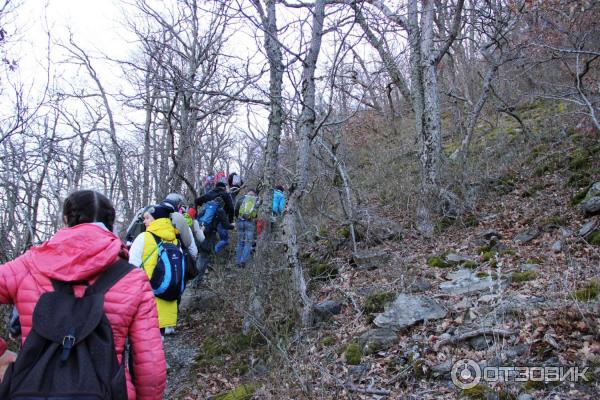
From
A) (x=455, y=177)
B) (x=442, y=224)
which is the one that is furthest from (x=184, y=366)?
(x=455, y=177)

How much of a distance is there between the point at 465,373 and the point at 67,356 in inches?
114

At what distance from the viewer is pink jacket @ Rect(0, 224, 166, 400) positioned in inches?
73.7

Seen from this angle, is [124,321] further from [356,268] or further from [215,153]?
[215,153]

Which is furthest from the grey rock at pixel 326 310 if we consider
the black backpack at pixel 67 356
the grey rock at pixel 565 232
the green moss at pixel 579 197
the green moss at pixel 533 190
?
the green moss at pixel 533 190

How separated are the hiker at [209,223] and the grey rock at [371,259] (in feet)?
8.67

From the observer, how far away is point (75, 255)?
1898 millimetres

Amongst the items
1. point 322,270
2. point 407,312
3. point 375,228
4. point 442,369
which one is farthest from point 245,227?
point 442,369

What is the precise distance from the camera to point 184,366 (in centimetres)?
537

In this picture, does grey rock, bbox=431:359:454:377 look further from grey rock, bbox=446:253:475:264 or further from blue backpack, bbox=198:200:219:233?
blue backpack, bbox=198:200:219:233

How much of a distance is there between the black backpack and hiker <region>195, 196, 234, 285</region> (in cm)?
582

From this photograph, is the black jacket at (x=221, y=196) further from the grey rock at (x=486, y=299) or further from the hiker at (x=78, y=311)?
the hiker at (x=78, y=311)

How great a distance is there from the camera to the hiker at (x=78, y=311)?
67.6 inches

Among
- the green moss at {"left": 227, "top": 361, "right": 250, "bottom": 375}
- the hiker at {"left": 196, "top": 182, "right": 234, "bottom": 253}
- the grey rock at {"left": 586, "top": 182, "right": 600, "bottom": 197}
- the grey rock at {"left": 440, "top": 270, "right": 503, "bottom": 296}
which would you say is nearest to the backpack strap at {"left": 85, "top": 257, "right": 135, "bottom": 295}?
the green moss at {"left": 227, "top": 361, "right": 250, "bottom": 375}

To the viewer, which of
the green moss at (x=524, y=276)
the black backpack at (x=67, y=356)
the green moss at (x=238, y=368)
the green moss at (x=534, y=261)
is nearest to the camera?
the black backpack at (x=67, y=356)
